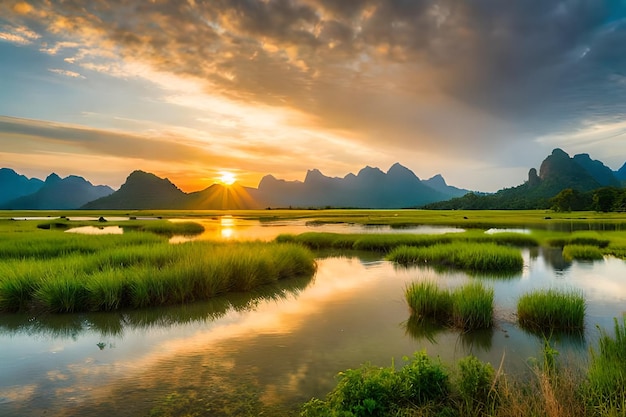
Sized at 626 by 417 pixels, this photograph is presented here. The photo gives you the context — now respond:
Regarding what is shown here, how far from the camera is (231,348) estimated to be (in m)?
10.1

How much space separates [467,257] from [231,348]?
58.1ft

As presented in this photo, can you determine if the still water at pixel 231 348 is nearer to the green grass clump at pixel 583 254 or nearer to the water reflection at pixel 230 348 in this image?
the water reflection at pixel 230 348

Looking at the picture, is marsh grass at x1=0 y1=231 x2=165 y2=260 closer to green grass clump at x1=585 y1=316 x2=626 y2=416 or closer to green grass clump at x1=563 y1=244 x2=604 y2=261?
green grass clump at x1=585 y1=316 x2=626 y2=416

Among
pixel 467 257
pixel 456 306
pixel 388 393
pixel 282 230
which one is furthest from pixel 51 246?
pixel 282 230

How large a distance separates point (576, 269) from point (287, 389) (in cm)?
2186

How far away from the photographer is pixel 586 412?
570 cm

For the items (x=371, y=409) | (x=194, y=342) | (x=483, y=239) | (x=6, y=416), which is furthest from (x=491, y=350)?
(x=483, y=239)

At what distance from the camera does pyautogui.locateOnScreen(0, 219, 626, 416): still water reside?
7277 millimetres

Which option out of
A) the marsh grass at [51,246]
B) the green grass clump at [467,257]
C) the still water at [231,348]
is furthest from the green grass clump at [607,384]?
the marsh grass at [51,246]

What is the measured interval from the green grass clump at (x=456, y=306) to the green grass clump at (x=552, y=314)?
1.15m

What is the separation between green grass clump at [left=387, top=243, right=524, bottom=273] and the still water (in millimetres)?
5089

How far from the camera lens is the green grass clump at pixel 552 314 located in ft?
37.2

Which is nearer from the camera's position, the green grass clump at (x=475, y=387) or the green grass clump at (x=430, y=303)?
the green grass clump at (x=475, y=387)

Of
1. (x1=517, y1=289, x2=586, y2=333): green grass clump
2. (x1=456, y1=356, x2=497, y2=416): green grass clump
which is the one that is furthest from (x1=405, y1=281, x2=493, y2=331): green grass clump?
(x1=456, y1=356, x2=497, y2=416): green grass clump
